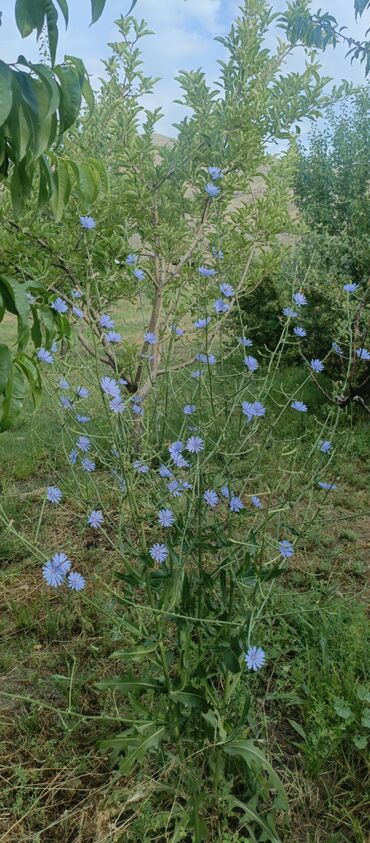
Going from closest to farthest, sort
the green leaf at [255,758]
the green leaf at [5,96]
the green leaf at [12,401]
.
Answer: the green leaf at [5,96]
the green leaf at [255,758]
the green leaf at [12,401]

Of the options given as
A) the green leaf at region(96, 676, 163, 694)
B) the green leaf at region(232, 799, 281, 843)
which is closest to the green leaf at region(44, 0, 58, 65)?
the green leaf at region(96, 676, 163, 694)

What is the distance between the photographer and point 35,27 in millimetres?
1112

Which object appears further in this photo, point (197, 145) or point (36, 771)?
point (197, 145)

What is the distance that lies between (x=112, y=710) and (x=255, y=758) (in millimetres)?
555

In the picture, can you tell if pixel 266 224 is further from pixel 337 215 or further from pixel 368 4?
pixel 337 215

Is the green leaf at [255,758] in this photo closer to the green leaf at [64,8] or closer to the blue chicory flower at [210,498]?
the blue chicory flower at [210,498]

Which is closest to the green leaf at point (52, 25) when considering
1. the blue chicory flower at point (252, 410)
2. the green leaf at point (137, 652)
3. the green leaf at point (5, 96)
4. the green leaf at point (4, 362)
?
the green leaf at point (5, 96)

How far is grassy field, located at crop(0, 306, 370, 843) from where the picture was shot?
5.38 ft

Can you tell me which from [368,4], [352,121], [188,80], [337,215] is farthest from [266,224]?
[352,121]

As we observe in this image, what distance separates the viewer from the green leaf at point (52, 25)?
110cm

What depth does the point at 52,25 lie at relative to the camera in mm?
1110

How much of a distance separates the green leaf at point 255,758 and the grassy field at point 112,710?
0.15 meters

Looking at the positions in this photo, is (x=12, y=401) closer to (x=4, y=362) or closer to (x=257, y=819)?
(x=4, y=362)

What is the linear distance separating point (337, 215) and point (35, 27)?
15.3 ft
